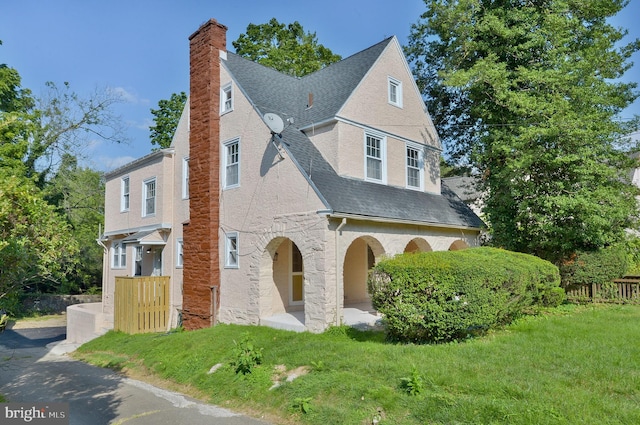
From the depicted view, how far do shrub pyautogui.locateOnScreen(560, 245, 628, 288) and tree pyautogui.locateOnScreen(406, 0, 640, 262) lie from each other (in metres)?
0.38

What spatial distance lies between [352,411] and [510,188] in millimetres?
11777

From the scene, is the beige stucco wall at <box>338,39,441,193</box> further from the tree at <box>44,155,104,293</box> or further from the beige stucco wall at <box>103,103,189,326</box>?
the tree at <box>44,155,104,293</box>

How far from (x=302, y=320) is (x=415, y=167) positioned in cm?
763

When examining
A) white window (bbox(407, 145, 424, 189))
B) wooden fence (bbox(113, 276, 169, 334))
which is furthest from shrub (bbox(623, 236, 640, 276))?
wooden fence (bbox(113, 276, 169, 334))

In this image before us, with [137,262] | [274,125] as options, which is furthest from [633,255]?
[137,262]

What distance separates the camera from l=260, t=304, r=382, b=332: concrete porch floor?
11.4 m

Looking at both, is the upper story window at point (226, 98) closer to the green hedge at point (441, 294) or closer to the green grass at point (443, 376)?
the green grass at point (443, 376)

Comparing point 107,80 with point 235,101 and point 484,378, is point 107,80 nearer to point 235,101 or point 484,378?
point 235,101

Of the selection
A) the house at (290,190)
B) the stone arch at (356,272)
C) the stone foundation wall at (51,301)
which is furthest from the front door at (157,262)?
the stone foundation wall at (51,301)

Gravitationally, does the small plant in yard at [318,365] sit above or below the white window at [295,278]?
below

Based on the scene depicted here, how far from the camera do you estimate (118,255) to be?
67.7 feet

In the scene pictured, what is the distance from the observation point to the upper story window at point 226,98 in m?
14.9

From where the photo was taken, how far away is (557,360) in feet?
24.1

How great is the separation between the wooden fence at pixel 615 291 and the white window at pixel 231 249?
472 inches
